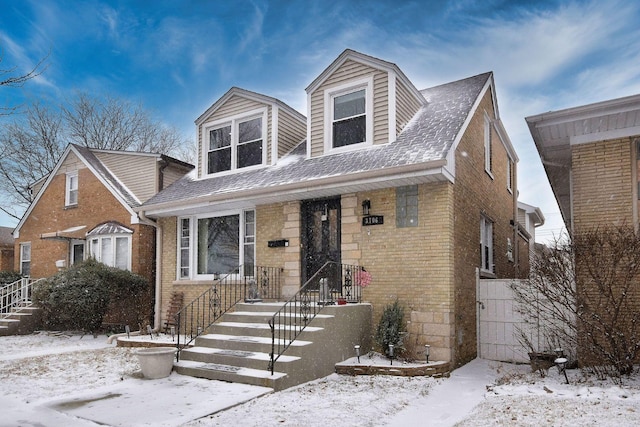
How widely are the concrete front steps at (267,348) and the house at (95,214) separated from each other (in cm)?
620

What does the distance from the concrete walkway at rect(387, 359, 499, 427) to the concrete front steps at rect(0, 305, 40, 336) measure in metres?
12.1

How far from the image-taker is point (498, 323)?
34.8ft

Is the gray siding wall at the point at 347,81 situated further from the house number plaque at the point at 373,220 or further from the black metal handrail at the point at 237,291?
the black metal handrail at the point at 237,291

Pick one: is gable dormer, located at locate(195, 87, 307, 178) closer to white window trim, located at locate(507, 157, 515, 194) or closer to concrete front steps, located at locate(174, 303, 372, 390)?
concrete front steps, located at locate(174, 303, 372, 390)

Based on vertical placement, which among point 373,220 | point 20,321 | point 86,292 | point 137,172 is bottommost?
point 20,321

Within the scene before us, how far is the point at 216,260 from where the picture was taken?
13312mm

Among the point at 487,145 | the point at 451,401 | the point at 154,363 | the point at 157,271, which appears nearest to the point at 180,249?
the point at 157,271

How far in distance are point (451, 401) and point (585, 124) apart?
5.57 meters

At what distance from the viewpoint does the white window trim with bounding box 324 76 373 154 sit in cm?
1128

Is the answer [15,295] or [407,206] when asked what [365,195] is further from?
[15,295]

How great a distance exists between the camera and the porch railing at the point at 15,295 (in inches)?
622

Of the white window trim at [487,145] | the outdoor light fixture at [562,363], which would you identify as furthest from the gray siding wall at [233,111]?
the outdoor light fixture at [562,363]

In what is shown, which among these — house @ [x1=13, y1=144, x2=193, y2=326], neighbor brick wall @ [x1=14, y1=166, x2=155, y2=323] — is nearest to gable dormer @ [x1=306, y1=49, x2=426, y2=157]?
house @ [x1=13, y1=144, x2=193, y2=326]

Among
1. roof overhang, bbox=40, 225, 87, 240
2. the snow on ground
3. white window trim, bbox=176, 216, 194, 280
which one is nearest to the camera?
the snow on ground
